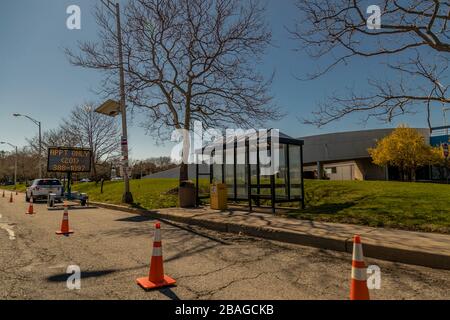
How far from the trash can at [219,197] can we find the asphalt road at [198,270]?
4.88 m

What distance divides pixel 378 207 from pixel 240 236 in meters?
4.60

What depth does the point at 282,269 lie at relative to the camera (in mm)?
5629

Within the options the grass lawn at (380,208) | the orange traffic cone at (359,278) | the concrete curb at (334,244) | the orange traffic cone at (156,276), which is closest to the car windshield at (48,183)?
the concrete curb at (334,244)

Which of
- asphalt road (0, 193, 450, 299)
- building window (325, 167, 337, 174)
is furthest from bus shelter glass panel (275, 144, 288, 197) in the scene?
building window (325, 167, 337, 174)

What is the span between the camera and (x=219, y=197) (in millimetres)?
13797

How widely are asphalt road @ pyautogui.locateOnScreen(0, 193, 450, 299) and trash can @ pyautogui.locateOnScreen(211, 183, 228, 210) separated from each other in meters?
4.88

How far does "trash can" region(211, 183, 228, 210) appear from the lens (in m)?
13.8

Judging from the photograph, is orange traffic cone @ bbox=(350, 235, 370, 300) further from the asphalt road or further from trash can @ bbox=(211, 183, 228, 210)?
trash can @ bbox=(211, 183, 228, 210)

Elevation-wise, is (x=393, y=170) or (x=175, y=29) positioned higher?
(x=175, y=29)

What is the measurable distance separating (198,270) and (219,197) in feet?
27.0

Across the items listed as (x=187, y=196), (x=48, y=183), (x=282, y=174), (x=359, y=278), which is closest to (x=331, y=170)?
(x=48, y=183)
